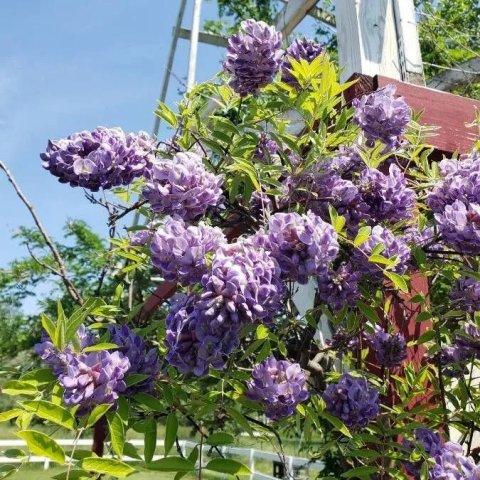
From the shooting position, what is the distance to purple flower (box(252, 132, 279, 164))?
1.51m

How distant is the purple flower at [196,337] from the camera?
83 cm

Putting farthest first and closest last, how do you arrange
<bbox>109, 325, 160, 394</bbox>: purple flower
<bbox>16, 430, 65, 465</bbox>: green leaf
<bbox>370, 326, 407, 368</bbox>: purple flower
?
<bbox>370, 326, 407, 368</bbox>: purple flower < <bbox>109, 325, 160, 394</bbox>: purple flower < <bbox>16, 430, 65, 465</bbox>: green leaf

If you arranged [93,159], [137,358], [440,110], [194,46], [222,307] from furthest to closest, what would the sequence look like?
[194,46] → [440,110] → [93,159] → [137,358] → [222,307]

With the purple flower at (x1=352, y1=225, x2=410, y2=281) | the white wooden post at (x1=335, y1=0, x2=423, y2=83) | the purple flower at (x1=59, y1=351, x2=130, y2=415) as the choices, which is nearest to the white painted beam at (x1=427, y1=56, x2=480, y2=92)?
the white wooden post at (x1=335, y1=0, x2=423, y2=83)

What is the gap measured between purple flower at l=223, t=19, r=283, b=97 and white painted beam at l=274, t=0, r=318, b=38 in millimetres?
1703

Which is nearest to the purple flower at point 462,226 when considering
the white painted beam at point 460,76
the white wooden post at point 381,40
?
the white wooden post at point 381,40

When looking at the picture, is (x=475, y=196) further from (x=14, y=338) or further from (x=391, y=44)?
(x=14, y=338)

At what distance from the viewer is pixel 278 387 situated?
1085 millimetres

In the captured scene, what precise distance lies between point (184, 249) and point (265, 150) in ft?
2.12

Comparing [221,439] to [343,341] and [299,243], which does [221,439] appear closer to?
[299,243]

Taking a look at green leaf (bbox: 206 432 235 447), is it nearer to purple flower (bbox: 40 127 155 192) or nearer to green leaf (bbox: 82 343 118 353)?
green leaf (bbox: 82 343 118 353)

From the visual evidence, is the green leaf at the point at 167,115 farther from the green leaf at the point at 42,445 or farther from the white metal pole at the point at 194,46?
the white metal pole at the point at 194,46

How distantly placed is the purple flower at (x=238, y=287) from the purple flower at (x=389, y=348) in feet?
2.30

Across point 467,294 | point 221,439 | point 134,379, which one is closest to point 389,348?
point 467,294
